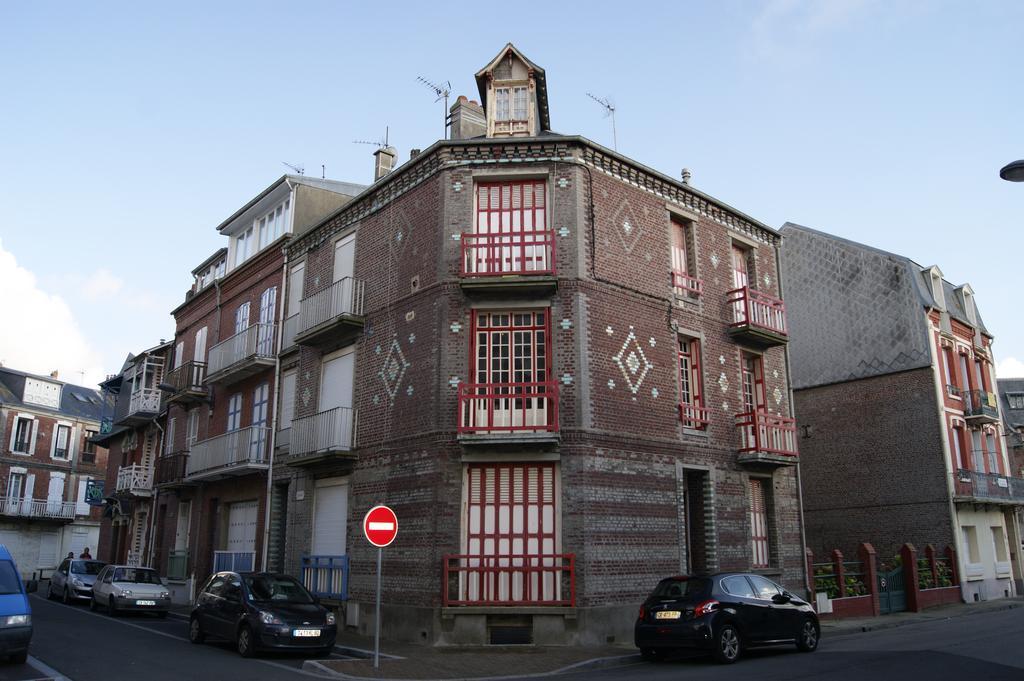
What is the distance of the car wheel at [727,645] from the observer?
40.0ft

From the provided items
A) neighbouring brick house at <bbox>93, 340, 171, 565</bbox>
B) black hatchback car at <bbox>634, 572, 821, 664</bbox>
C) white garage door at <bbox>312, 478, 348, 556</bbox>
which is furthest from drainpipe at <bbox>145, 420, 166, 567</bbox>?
black hatchback car at <bbox>634, 572, 821, 664</bbox>

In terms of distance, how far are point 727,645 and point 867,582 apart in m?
11.0

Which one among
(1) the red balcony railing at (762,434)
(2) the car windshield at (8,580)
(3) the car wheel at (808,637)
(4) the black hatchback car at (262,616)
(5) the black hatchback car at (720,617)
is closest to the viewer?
(2) the car windshield at (8,580)

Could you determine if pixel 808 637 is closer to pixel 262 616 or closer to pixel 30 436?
pixel 262 616

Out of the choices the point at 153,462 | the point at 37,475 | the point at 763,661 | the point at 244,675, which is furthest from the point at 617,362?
the point at 37,475

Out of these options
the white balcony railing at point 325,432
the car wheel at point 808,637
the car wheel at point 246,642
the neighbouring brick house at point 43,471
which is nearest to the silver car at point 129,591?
the white balcony railing at point 325,432

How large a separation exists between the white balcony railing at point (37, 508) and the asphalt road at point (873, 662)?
4218cm

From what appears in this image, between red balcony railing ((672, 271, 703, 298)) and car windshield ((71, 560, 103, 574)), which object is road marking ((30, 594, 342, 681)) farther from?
red balcony railing ((672, 271, 703, 298))

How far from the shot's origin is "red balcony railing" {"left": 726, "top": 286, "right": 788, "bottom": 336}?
19.6 m

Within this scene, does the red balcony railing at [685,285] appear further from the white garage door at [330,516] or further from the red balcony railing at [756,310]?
the white garage door at [330,516]

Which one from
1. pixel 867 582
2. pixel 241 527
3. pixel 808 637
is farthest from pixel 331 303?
pixel 867 582

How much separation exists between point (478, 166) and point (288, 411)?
9.18 metres

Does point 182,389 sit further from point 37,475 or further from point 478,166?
point 37,475

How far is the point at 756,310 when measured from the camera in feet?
66.3
